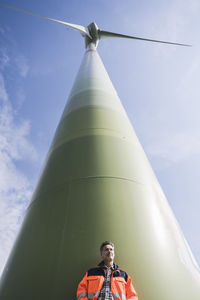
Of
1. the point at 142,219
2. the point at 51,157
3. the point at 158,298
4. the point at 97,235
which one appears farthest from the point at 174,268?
the point at 51,157

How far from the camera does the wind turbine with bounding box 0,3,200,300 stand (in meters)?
2.79

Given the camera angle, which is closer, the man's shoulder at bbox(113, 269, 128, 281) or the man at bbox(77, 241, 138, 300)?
the man at bbox(77, 241, 138, 300)

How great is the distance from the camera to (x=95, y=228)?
3209mm

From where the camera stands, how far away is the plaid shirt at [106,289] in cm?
249

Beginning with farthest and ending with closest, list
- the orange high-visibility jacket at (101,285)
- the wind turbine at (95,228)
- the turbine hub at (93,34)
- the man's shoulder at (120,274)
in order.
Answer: the turbine hub at (93,34)
the wind turbine at (95,228)
the man's shoulder at (120,274)
the orange high-visibility jacket at (101,285)

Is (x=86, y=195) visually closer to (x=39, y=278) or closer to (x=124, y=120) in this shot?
(x=39, y=278)

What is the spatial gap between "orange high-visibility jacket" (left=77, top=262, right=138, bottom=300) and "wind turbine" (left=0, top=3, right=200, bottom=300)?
167 millimetres

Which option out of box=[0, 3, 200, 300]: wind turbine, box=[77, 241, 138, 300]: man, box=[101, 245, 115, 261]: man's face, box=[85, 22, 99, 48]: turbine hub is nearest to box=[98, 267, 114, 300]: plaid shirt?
box=[77, 241, 138, 300]: man

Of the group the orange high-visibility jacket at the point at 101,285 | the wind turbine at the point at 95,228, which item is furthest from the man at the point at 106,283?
the wind turbine at the point at 95,228

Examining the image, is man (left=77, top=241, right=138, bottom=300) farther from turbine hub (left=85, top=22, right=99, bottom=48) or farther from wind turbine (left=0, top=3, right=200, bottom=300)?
turbine hub (left=85, top=22, right=99, bottom=48)

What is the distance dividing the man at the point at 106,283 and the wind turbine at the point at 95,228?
0.56 feet

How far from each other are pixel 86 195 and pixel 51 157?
1.87 metres

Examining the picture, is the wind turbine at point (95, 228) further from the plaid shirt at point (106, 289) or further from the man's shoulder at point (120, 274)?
the plaid shirt at point (106, 289)

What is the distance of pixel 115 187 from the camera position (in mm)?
3756
